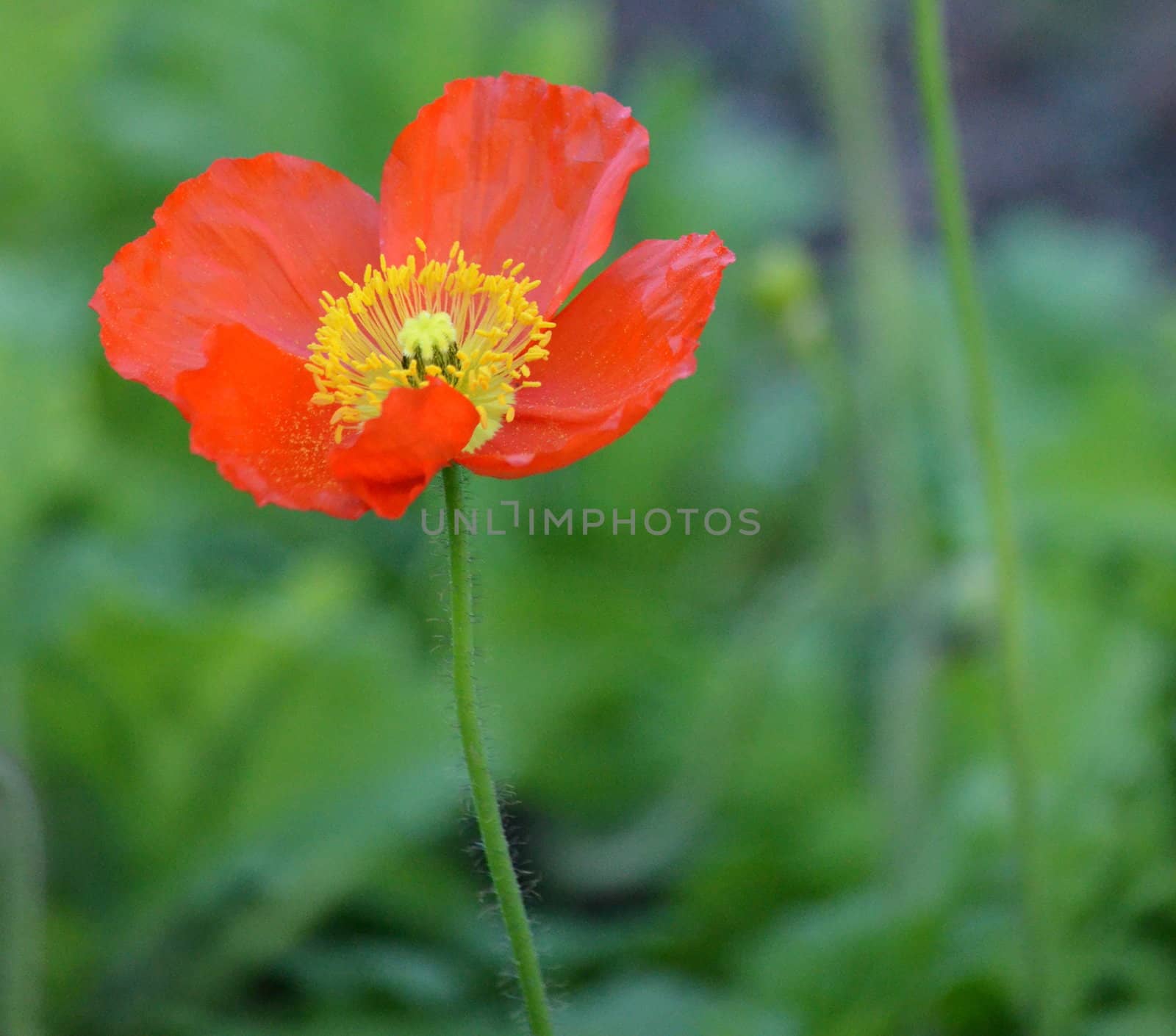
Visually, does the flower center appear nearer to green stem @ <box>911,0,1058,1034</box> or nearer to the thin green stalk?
green stem @ <box>911,0,1058,1034</box>

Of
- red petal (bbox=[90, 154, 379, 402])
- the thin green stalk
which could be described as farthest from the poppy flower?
the thin green stalk

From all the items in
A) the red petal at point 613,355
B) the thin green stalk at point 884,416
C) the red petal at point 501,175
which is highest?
the thin green stalk at point 884,416

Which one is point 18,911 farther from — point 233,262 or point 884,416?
point 884,416

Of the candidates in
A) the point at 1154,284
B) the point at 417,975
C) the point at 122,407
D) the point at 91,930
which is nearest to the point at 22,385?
the point at 122,407

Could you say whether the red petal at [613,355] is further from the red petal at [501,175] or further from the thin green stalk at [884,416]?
the thin green stalk at [884,416]

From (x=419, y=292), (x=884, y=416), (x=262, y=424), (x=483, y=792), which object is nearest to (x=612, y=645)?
(x=884, y=416)

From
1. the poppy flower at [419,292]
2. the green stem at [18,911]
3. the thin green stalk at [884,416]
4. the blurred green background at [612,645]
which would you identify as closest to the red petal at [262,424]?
the poppy flower at [419,292]

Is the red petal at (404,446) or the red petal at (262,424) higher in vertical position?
the red petal at (262,424)
